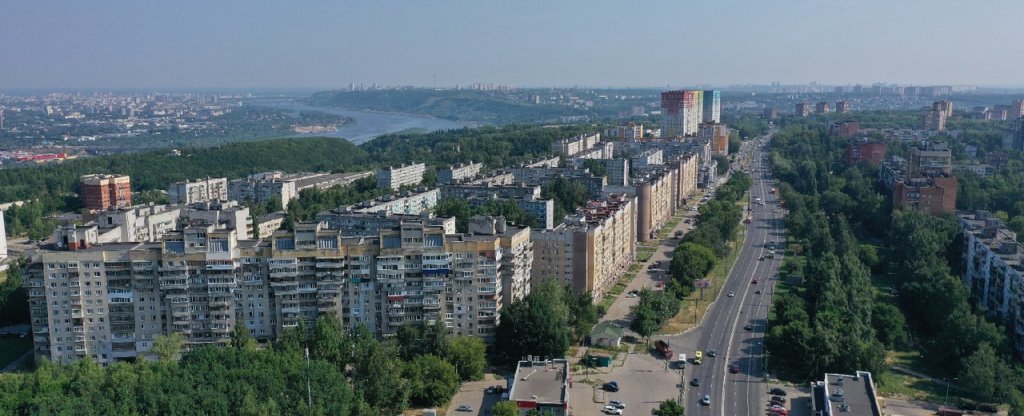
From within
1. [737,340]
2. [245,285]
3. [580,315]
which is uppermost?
[245,285]

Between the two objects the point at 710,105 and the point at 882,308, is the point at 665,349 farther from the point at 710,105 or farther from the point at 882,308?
the point at 710,105

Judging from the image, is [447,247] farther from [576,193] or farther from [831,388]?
[576,193]

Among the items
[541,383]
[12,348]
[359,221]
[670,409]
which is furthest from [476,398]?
[12,348]

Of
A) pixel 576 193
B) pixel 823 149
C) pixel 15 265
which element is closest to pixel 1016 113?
pixel 823 149

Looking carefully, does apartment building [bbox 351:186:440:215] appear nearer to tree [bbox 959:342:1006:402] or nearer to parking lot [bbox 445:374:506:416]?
parking lot [bbox 445:374:506:416]

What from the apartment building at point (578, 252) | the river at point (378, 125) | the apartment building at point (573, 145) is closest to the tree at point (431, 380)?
the apartment building at point (578, 252)

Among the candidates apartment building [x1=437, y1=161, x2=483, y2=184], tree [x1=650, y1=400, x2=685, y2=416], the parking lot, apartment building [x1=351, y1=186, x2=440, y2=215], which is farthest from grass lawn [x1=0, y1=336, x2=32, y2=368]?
apartment building [x1=437, y1=161, x2=483, y2=184]

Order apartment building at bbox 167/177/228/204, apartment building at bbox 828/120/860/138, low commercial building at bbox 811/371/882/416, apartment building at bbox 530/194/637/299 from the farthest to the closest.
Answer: apartment building at bbox 828/120/860/138 → apartment building at bbox 167/177/228/204 → apartment building at bbox 530/194/637/299 → low commercial building at bbox 811/371/882/416
